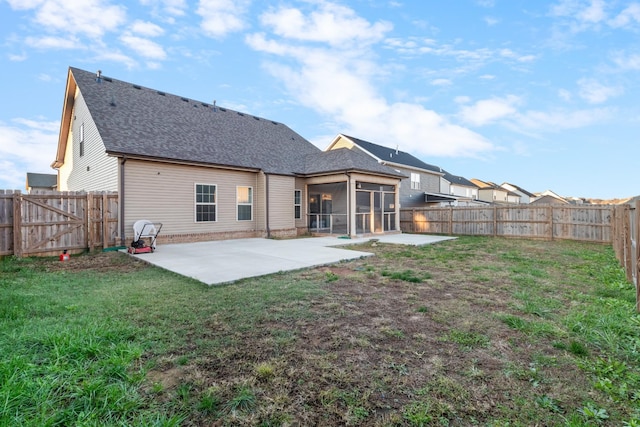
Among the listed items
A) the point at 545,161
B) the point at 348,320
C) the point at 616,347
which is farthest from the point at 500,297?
the point at 545,161

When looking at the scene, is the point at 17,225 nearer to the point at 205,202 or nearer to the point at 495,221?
the point at 205,202

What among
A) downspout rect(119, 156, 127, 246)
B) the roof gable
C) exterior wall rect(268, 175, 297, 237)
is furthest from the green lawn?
exterior wall rect(268, 175, 297, 237)

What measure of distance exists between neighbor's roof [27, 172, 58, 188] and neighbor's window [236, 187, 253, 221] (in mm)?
19769

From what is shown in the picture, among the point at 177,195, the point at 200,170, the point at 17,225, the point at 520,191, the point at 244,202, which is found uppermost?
the point at 520,191

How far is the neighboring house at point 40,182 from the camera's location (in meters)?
23.6

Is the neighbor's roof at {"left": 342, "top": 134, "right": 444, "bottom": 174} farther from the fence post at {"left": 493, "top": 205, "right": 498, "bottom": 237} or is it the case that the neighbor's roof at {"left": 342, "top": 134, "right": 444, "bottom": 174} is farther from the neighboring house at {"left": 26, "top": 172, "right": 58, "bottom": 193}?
the neighboring house at {"left": 26, "top": 172, "right": 58, "bottom": 193}

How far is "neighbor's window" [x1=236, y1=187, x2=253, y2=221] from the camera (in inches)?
523

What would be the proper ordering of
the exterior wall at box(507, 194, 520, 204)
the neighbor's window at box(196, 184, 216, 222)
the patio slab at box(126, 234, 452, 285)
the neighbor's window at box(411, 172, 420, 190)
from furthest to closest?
the exterior wall at box(507, 194, 520, 204)
the neighbor's window at box(411, 172, 420, 190)
the neighbor's window at box(196, 184, 216, 222)
the patio slab at box(126, 234, 452, 285)

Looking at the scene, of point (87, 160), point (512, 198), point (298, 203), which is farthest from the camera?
point (512, 198)

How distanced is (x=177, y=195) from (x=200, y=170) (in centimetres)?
138

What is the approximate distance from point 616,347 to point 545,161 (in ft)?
71.3

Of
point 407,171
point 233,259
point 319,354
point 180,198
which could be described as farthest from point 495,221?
point 319,354

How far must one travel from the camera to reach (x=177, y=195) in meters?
11.4

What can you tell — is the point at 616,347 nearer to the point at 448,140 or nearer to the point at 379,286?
the point at 379,286
